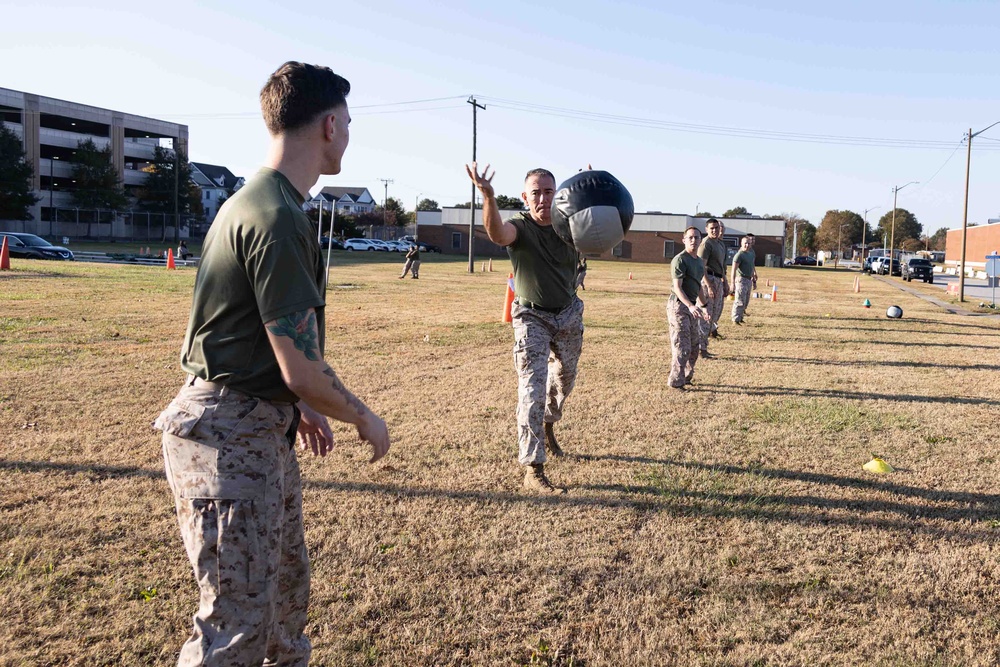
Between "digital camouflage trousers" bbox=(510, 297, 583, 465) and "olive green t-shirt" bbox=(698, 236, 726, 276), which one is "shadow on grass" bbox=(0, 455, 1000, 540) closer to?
"digital camouflage trousers" bbox=(510, 297, 583, 465)

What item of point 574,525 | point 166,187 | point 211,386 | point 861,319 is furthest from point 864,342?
point 166,187

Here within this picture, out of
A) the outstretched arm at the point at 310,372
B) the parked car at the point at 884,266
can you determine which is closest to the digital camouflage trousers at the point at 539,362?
the outstretched arm at the point at 310,372

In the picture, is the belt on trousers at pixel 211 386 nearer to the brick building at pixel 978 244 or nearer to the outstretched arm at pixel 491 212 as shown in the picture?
the outstretched arm at pixel 491 212

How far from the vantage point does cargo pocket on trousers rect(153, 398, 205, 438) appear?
7.84ft

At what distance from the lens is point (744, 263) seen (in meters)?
16.8

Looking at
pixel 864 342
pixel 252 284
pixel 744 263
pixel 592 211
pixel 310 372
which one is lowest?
pixel 864 342

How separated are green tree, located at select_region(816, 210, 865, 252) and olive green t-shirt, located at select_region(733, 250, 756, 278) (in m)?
119

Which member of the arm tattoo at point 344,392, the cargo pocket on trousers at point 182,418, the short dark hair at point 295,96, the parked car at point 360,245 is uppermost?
the parked car at point 360,245

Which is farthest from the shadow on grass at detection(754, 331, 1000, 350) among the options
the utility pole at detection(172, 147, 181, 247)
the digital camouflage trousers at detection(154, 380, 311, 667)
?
the utility pole at detection(172, 147, 181, 247)

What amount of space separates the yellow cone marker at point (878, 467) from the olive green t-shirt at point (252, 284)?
5.38 m

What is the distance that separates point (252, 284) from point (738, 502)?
13.9 feet

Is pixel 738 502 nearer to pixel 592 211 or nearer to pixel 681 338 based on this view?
pixel 592 211

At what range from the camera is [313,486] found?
5.58m

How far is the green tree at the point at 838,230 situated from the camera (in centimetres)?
12794
